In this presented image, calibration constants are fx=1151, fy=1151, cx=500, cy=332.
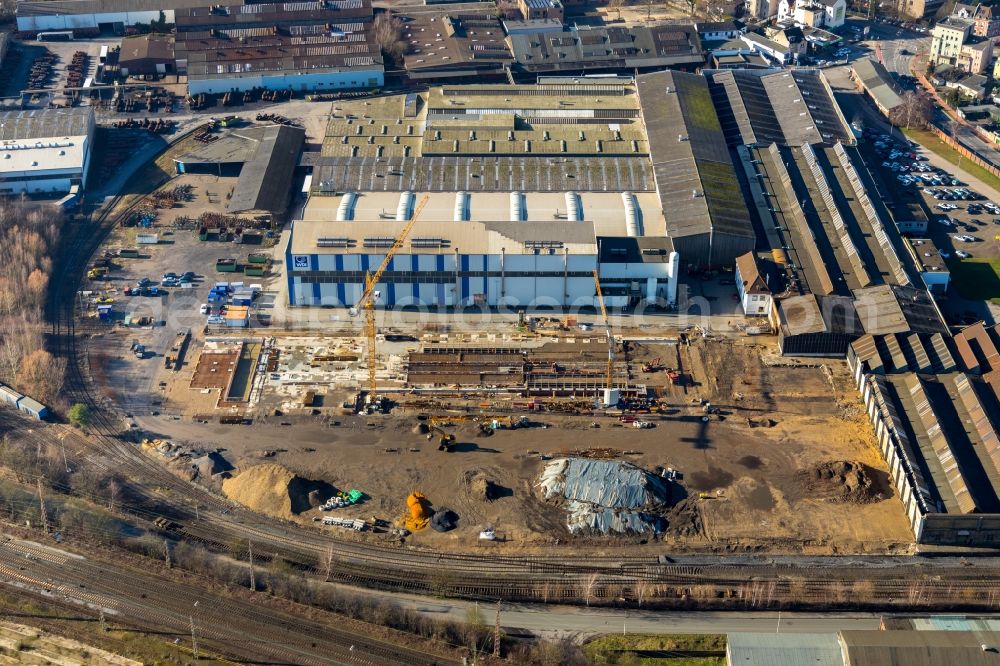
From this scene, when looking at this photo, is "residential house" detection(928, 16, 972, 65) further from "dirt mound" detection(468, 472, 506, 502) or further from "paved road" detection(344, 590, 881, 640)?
"paved road" detection(344, 590, 881, 640)

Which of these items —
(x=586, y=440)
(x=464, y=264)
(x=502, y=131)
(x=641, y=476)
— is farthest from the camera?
(x=502, y=131)

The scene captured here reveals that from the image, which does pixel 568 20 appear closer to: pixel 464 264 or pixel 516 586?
pixel 464 264

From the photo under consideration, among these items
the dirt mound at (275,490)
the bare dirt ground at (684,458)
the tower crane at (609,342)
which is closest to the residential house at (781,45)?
the tower crane at (609,342)

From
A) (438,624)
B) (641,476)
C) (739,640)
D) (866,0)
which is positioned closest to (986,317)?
(641,476)

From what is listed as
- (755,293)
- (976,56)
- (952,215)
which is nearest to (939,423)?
(755,293)

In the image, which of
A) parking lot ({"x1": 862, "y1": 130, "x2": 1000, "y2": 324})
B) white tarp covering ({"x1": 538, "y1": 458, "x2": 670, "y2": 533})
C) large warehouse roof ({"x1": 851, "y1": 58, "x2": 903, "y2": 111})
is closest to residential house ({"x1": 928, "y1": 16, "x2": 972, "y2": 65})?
large warehouse roof ({"x1": 851, "y1": 58, "x2": 903, "y2": 111})

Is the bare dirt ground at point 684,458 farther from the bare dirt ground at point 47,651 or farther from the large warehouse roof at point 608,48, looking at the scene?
the large warehouse roof at point 608,48
